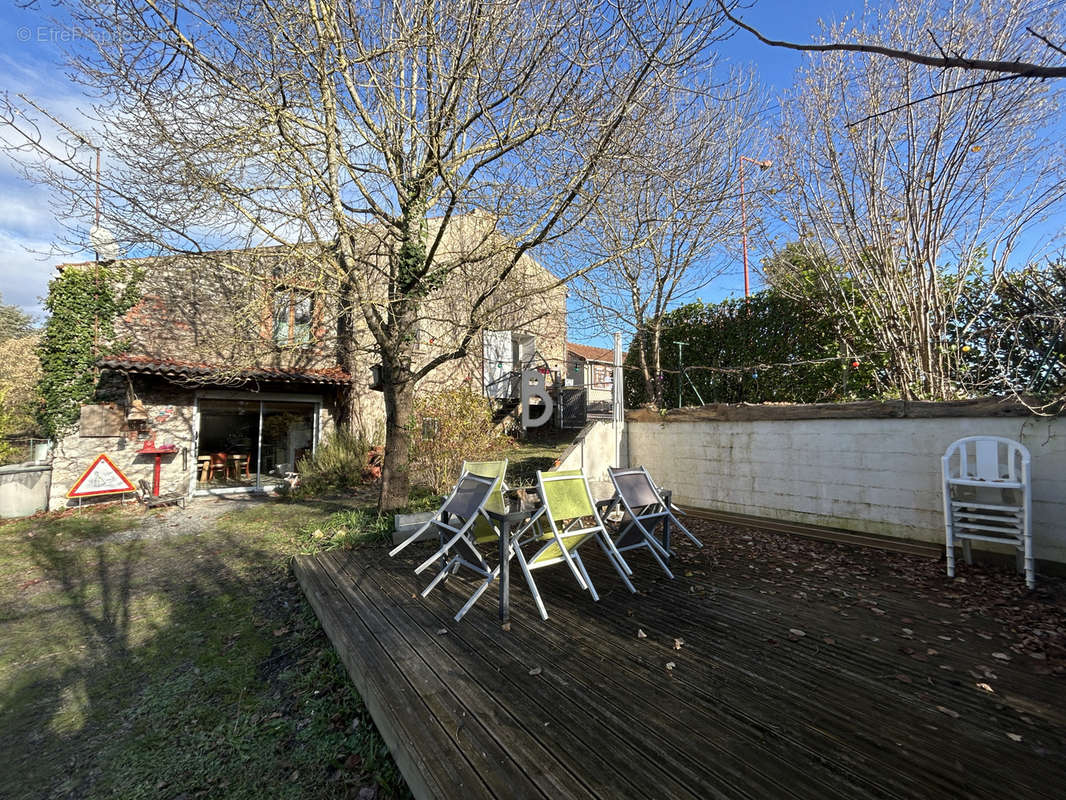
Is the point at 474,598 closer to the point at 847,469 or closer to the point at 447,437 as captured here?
the point at 847,469

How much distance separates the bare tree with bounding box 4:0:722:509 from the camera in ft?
13.9

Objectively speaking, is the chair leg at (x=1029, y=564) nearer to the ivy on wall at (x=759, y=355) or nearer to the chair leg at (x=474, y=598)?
the ivy on wall at (x=759, y=355)

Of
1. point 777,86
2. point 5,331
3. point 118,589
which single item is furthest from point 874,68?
point 5,331

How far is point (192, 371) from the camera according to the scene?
8844 mm

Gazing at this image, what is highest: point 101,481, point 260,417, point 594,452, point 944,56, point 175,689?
point 944,56

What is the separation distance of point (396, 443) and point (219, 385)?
6228mm

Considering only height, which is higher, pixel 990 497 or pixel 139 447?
pixel 139 447

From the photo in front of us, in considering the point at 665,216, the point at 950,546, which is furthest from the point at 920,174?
the point at 950,546

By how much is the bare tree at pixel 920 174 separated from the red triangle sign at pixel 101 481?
12172 mm

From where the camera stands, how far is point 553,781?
6.00ft

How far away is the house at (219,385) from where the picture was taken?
8.54 metres

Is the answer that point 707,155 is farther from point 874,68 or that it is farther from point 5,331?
point 5,331

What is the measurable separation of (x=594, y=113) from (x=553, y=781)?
530cm

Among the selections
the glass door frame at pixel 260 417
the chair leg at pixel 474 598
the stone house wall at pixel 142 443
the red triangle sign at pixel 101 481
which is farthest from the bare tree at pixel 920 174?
the red triangle sign at pixel 101 481
